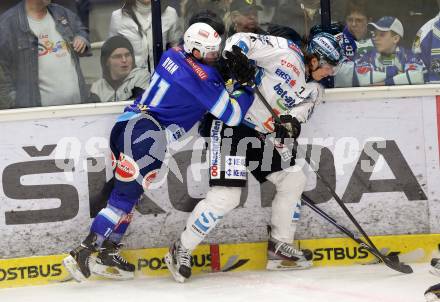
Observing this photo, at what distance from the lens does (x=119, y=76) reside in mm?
5121

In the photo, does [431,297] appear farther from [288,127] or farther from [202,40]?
[202,40]

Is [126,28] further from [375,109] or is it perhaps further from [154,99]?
[375,109]

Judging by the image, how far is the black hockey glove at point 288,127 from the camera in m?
4.81

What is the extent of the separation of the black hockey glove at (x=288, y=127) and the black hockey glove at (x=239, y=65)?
0.93 feet

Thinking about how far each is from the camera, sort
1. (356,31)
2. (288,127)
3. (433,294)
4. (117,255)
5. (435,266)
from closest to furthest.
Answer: (433,294)
(435,266)
(288,127)
(117,255)
(356,31)

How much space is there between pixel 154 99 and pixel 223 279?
1003 millimetres

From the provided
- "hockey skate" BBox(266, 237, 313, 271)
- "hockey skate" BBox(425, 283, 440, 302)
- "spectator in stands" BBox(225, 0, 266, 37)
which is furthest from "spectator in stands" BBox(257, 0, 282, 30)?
"hockey skate" BBox(425, 283, 440, 302)

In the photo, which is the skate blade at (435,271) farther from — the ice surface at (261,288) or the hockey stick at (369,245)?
the hockey stick at (369,245)

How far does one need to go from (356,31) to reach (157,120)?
3.87 ft

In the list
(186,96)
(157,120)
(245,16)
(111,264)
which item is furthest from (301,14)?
Result: (111,264)

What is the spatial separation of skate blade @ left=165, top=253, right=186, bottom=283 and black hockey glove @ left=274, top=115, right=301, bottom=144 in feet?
2.81

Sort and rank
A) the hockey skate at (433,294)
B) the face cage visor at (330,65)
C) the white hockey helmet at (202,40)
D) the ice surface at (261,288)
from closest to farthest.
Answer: the hockey skate at (433,294) → the ice surface at (261,288) → the white hockey helmet at (202,40) → the face cage visor at (330,65)

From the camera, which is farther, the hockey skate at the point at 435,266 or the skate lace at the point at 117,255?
the skate lace at the point at 117,255

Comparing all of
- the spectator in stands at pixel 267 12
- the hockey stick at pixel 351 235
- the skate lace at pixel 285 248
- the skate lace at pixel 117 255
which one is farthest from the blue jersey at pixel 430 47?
the skate lace at pixel 117 255
